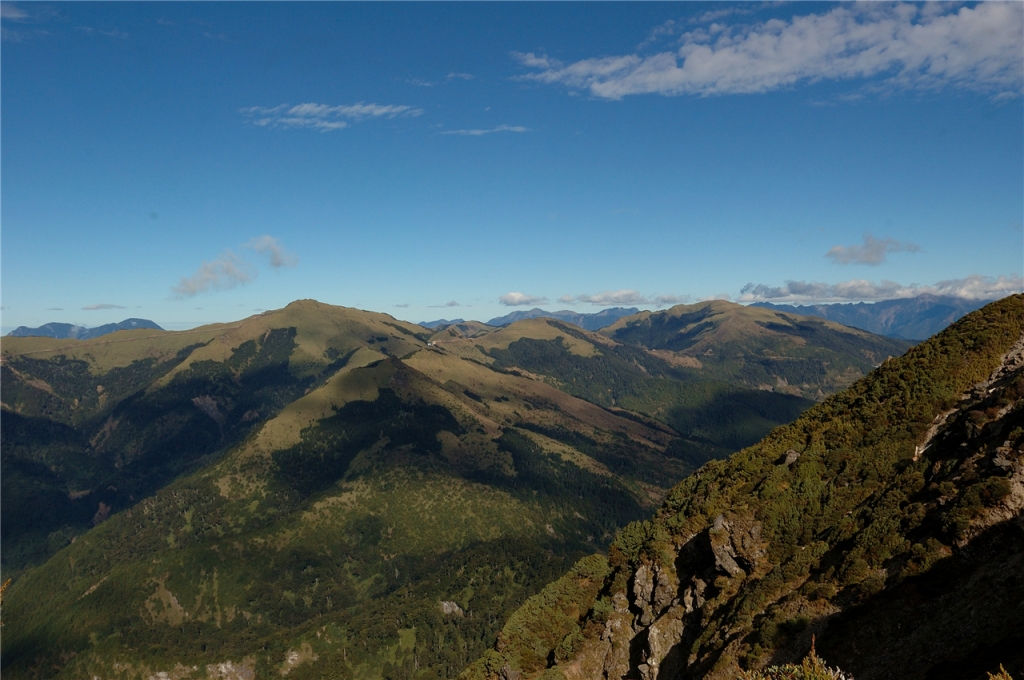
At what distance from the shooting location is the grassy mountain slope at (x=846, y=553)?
44031mm

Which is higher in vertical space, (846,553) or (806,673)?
(806,673)

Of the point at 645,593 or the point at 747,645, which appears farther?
the point at 645,593

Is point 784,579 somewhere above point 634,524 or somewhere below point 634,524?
above

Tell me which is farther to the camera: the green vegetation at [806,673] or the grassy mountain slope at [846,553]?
the grassy mountain slope at [846,553]

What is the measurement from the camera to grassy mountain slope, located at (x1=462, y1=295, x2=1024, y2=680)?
144ft

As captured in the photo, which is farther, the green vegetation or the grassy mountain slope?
the grassy mountain slope

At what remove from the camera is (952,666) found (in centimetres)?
3831

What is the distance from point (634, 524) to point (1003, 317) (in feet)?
219

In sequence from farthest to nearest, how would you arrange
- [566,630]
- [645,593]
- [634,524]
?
[634,524], [566,630], [645,593]

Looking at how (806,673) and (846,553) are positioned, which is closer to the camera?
(806,673)

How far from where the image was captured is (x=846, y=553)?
187ft

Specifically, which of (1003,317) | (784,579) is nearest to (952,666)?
(784,579)

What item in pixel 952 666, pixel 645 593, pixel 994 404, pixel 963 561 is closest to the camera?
pixel 952 666

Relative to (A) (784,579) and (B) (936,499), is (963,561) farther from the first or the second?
(A) (784,579)
